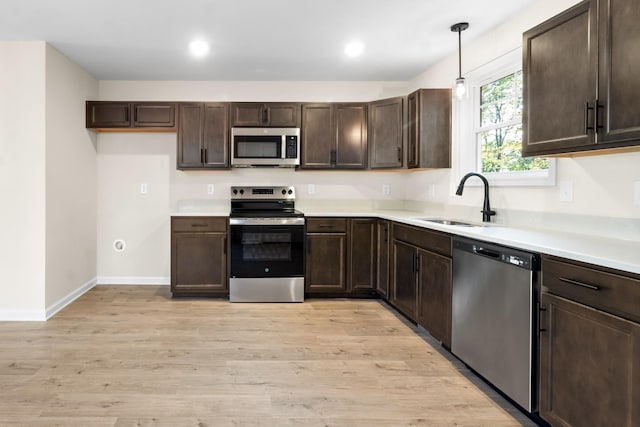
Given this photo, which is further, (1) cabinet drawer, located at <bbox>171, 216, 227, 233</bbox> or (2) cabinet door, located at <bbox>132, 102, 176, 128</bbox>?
(2) cabinet door, located at <bbox>132, 102, 176, 128</bbox>

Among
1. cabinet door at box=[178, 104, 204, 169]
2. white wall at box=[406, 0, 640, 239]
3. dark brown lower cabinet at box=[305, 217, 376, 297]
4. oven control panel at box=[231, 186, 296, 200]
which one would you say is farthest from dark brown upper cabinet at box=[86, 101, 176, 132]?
white wall at box=[406, 0, 640, 239]

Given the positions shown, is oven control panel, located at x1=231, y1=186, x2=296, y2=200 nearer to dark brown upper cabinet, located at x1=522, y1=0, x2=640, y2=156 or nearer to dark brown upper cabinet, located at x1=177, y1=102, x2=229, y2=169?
dark brown upper cabinet, located at x1=177, y1=102, x2=229, y2=169

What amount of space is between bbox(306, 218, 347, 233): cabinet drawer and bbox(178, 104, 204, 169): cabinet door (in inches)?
56.5

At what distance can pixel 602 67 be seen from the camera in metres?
1.83

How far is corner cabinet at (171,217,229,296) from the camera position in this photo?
4184mm

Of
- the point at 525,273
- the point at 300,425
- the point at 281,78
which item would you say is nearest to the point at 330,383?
the point at 300,425

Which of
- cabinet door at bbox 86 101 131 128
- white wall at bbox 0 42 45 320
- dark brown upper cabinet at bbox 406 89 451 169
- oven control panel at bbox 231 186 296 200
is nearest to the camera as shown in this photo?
white wall at bbox 0 42 45 320

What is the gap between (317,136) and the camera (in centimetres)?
456

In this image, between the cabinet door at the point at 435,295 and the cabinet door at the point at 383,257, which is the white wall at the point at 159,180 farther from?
the cabinet door at the point at 435,295

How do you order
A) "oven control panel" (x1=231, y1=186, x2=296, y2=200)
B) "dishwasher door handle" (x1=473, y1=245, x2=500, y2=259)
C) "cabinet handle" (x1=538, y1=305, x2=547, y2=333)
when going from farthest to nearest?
Answer: "oven control panel" (x1=231, y1=186, x2=296, y2=200) → "dishwasher door handle" (x1=473, y1=245, x2=500, y2=259) → "cabinet handle" (x1=538, y1=305, x2=547, y2=333)

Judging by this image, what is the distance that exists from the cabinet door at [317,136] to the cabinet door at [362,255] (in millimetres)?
818

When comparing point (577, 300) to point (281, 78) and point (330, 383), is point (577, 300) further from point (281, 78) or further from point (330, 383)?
point (281, 78)

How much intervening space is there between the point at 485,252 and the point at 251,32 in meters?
2.47

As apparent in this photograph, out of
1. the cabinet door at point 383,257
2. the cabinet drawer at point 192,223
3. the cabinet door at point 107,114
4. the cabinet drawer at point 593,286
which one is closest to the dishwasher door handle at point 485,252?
the cabinet drawer at point 593,286
